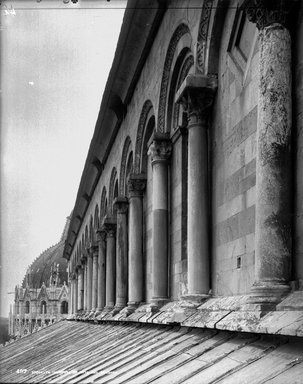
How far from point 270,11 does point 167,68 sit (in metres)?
6.15

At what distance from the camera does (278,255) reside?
631cm

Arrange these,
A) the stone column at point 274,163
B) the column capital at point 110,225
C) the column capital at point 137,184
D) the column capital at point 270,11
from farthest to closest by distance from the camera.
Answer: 1. the column capital at point 110,225
2. the column capital at point 137,184
3. the column capital at point 270,11
4. the stone column at point 274,163

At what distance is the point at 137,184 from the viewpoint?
16.1 m

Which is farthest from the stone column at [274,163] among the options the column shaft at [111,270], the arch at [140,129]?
the column shaft at [111,270]

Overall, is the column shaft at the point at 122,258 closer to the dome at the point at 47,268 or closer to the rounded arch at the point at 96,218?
the rounded arch at the point at 96,218

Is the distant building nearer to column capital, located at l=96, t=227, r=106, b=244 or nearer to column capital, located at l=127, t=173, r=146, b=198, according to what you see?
column capital, located at l=96, t=227, r=106, b=244

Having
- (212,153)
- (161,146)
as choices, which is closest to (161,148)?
(161,146)

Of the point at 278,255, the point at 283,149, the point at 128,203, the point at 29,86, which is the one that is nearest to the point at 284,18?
the point at 283,149

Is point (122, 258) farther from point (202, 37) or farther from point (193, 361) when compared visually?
point (193, 361)

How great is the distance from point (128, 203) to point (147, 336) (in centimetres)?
774

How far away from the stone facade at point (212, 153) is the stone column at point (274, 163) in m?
0.01

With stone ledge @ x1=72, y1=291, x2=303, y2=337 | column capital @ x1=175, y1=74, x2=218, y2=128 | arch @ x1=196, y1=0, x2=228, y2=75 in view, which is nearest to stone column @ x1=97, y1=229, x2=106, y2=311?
stone ledge @ x1=72, y1=291, x2=303, y2=337

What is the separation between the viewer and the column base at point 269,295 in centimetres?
614

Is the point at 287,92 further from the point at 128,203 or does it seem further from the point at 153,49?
the point at 128,203
